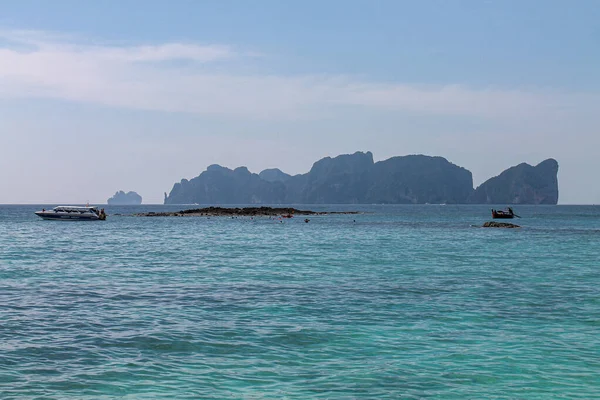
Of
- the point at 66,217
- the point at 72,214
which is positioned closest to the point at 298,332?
the point at 72,214

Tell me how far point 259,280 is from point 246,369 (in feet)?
56.7

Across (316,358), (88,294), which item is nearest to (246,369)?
(316,358)

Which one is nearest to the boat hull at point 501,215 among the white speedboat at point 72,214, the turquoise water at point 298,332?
the white speedboat at point 72,214

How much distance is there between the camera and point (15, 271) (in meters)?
35.6

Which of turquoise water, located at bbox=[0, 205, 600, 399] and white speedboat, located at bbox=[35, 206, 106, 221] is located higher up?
white speedboat, located at bbox=[35, 206, 106, 221]

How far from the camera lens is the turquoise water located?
13734mm

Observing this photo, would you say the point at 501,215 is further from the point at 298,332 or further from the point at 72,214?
the point at 298,332

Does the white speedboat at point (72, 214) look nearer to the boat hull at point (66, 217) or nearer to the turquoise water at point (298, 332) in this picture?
the boat hull at point (66, 217)

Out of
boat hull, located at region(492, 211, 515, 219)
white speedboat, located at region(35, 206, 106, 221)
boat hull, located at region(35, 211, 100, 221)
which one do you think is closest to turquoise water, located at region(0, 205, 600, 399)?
boat hull, located at region(35, 211, 100, 221)

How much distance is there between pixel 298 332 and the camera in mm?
18891

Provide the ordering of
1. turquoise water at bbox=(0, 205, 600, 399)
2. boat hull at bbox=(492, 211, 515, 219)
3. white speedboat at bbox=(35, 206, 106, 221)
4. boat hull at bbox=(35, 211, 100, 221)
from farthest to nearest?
boat hull at bbox=(492, 211, 515, 219)
white speedboat at bbox=(35, 206, 106, 221)
boat hull at bbox=(35, 211, 100, 221)
turquoise water at bbox=(0, 205, 600, 399)

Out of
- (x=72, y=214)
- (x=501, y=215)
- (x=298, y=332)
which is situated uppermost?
(x=501, y=215)

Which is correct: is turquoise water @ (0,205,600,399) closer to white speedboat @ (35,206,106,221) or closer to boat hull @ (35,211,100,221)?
boat hull @ (35,211,100,221)

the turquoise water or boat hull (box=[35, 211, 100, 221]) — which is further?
boat hull (box=[35, 211, 100, 221])
